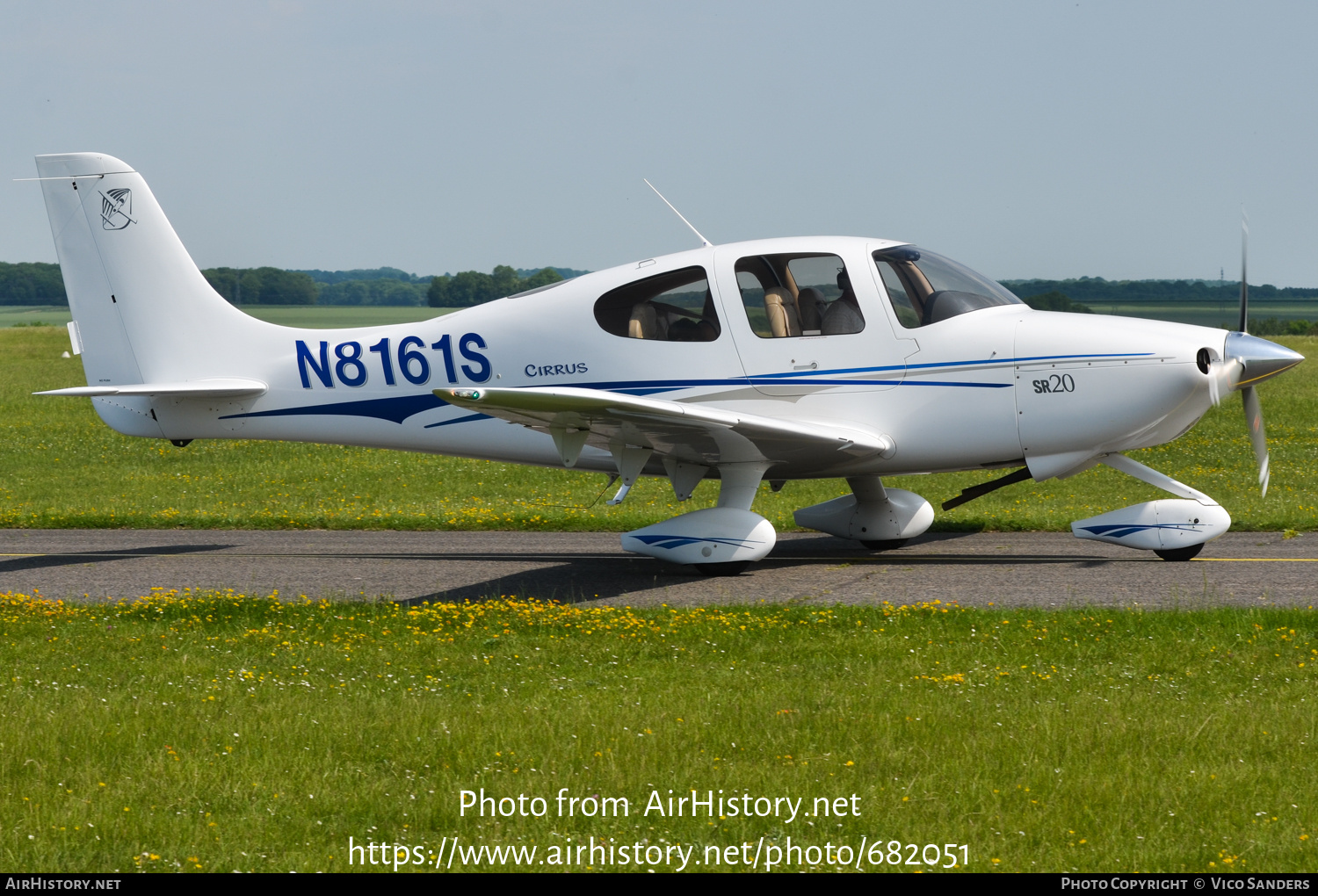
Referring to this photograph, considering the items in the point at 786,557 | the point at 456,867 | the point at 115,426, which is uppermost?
the point at 115,426

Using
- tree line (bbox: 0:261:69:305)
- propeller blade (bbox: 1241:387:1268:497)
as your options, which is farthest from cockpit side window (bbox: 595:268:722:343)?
tree line (bbox: 0:261:69:305)

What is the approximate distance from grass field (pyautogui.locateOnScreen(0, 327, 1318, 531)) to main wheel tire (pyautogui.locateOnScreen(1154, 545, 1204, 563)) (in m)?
2.60

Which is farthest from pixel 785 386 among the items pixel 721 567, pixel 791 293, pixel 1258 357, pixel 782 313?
pixel 1258 357

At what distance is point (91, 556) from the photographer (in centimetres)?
1297

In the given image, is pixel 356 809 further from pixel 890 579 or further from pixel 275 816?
pixel 890 579

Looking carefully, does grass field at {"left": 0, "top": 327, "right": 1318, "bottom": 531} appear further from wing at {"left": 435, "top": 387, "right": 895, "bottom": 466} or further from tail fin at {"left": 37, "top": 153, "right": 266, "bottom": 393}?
wing at {"left": 435, "top": 387, "right": 895, "bottom": 466}

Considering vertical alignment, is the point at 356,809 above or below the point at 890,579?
above

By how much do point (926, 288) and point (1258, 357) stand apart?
2.69 m

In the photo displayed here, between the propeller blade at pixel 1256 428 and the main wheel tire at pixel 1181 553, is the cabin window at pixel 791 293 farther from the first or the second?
the propeller blade at pixel 1256 428

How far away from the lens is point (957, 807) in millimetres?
5055

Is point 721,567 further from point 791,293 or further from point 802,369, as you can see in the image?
point 791,293

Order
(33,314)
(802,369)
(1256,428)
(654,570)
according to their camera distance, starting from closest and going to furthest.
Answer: (802,369), (1256,428), (654,570), (33,314)
